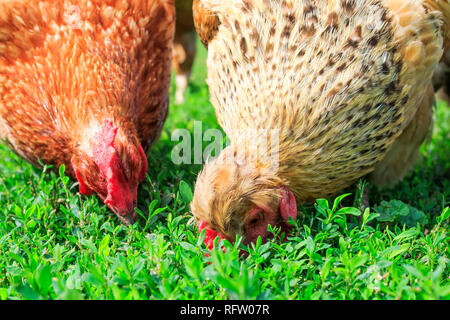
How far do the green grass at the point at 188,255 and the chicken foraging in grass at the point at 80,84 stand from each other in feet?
0.81

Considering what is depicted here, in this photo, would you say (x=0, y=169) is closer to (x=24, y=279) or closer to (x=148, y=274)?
(x=24, y=279)

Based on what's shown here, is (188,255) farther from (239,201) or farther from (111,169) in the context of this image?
(111,169)

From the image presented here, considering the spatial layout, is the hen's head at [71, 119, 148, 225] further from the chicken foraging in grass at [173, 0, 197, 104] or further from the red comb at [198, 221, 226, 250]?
the chicken foraging in grass at [173, 0, 197, 104]

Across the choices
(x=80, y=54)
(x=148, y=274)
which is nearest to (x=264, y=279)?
(x=148, y=274)

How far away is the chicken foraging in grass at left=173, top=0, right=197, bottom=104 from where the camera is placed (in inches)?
202

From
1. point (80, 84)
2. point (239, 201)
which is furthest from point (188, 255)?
point (80, 84)

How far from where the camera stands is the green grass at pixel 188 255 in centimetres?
198

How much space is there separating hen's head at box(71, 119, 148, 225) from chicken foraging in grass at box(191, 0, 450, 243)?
527 mm

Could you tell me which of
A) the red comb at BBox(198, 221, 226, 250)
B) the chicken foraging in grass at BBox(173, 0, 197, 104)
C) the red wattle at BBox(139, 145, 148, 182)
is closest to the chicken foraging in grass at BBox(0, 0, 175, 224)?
the red wattle at BBox(139, 145, 148, 182)

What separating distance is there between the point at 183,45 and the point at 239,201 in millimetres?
4061

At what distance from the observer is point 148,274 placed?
7.10 ft

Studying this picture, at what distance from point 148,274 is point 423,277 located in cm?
127

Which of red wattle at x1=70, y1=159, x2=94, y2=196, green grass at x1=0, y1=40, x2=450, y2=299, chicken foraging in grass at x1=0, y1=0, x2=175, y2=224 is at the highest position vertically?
chicken foraging in grass at x1=0, y1=0, x2=175, y2=224

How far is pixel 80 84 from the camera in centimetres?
281
